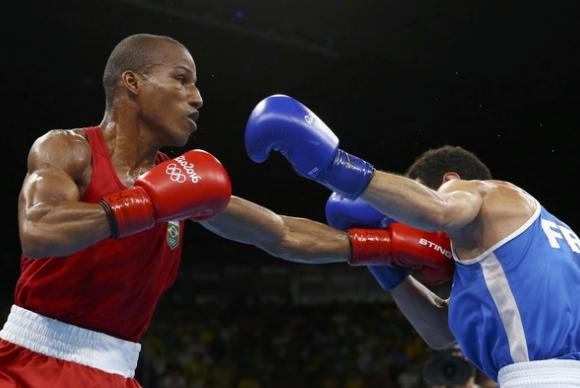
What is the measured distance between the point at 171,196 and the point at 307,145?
536 millimetres

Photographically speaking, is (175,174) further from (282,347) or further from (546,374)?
(282,347)

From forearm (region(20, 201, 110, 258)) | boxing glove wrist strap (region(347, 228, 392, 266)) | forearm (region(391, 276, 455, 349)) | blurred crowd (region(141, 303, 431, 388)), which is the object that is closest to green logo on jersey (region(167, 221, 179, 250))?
forearm (region(20, 201, 110, 258))

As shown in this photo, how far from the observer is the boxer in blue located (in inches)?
113

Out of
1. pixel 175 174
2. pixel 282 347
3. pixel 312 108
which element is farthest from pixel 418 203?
pixel 282 347

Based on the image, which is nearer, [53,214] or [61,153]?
[53,214]

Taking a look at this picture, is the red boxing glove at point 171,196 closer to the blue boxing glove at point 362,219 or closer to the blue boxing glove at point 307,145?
the blue boxing glove at point 307,145

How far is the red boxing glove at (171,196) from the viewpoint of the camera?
248 centimetres

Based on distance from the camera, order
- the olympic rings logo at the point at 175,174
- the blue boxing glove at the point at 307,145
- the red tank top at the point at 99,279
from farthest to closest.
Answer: the blue boxing glove at the point at 307,145, the red tank top at the point at 99,279, the olympic rings logo at the point at 175,174

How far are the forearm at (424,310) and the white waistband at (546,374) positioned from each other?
0.83 m

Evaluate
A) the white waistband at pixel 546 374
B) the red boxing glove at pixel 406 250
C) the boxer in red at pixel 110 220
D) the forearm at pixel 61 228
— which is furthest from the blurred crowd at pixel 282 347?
the forearm at pixel 61 228

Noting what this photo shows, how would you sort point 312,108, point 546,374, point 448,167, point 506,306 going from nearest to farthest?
point 546,374
point 506,306
point 448,167
point 312,108

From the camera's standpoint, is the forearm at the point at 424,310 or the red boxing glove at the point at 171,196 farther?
the forearm at the point at 424,310

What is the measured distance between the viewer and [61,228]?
2.43 meters

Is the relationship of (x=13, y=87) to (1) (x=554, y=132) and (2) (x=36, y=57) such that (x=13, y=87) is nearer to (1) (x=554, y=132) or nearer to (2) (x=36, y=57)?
(2) (x=36, y=57)
